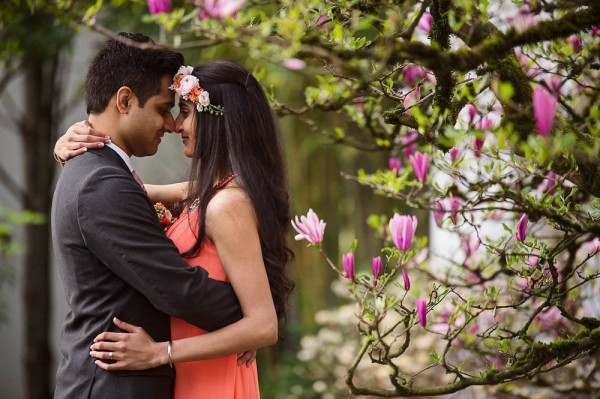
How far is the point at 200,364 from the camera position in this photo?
2.05 m

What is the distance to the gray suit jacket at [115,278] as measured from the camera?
1843mm

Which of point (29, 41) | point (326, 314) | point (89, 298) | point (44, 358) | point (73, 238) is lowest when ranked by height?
point (44, 358)

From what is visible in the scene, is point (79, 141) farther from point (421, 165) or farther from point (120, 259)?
point (421, 165)

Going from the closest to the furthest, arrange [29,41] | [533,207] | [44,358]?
1. [533,207]
2. [29,41]
3. [44,358]

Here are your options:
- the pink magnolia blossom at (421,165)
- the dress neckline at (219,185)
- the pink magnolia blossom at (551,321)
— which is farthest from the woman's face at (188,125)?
the pink magnolia blossom at (551,321)

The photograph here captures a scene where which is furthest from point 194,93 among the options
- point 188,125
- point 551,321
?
point 551,321

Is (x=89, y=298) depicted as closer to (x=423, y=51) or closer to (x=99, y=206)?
(x=99, y=206)

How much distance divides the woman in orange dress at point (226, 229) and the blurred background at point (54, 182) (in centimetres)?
264

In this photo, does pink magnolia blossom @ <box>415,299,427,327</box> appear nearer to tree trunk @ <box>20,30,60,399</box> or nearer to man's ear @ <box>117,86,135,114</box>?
man's ear @ <box>117,86,135,114</box>

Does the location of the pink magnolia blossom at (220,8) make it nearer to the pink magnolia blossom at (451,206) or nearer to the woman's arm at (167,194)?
the pink magnolia blossom at (451,206)

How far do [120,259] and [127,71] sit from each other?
50 centimetres

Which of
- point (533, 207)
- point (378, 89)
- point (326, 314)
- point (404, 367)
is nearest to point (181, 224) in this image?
point (378, 89)

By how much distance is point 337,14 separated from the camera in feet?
5.92

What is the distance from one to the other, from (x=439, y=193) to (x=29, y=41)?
406cm
